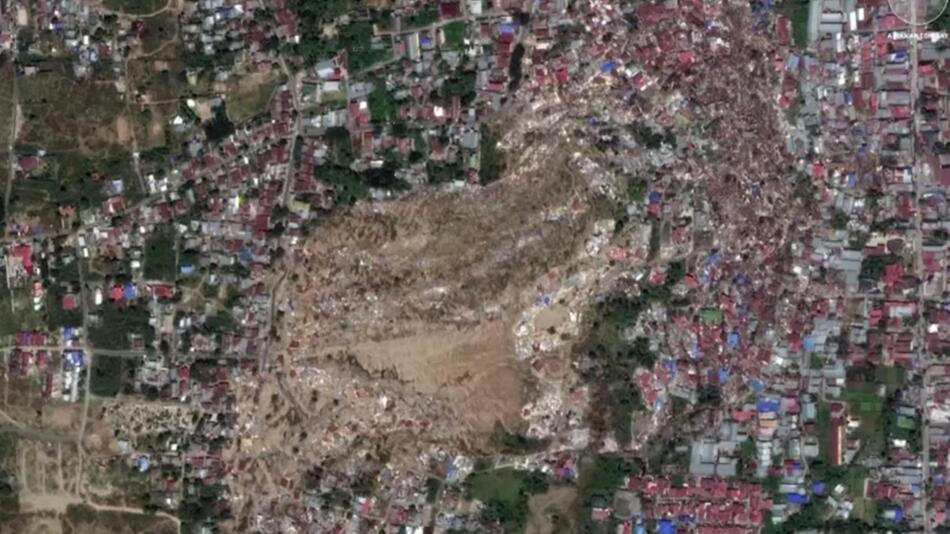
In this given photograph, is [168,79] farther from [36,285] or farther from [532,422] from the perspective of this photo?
[532,422]

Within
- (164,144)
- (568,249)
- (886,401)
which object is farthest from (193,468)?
(886,401)

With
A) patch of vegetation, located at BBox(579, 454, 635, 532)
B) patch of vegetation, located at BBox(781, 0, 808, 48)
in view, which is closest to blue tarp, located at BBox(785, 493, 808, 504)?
patch of vegetation, located at BBox(579, 454, 635, 532)

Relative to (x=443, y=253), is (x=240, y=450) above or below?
below

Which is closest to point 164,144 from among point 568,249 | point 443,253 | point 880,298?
point 443,253

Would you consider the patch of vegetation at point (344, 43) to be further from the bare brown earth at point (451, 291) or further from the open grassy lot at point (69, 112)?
the open grassy lot at point (69, 112)

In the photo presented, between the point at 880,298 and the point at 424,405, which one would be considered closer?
the point at 424,405

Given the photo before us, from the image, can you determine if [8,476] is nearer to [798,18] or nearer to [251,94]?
[251,94]

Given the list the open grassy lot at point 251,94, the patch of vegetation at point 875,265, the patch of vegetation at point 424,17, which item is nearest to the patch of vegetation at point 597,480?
the patch of vegetation at point 875,265

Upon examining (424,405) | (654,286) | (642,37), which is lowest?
(424,405)
